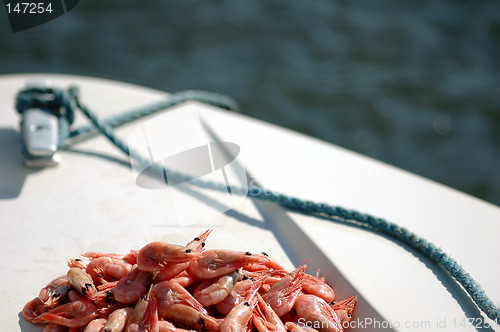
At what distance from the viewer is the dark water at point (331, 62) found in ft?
15.2

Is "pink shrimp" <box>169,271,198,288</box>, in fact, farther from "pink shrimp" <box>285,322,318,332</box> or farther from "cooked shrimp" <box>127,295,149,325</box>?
"pink shrimp" <box>285,322,318,332</box>

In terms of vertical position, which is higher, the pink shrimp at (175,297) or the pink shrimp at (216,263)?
the pink shrimp at (216,263)

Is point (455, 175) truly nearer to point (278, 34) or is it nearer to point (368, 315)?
point (278, 34)

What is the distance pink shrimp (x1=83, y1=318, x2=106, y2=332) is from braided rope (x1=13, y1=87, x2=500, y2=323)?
2.59 feet

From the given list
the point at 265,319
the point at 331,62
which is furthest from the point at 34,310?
the point at 331,62

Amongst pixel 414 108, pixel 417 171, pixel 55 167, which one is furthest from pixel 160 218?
pixel 414 108

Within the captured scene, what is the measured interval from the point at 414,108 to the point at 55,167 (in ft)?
11.5

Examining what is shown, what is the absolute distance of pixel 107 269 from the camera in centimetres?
143

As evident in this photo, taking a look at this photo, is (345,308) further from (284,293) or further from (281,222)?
(281,222)

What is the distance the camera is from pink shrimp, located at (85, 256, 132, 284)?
1418mm

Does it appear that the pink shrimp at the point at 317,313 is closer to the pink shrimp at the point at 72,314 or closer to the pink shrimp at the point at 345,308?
the pink shrimp at the point at 345,308

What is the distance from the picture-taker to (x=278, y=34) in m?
5.69

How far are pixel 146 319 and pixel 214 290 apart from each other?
168 mm

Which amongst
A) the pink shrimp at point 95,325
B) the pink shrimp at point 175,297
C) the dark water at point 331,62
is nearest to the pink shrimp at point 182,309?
the pink shrimp at point 175,297
